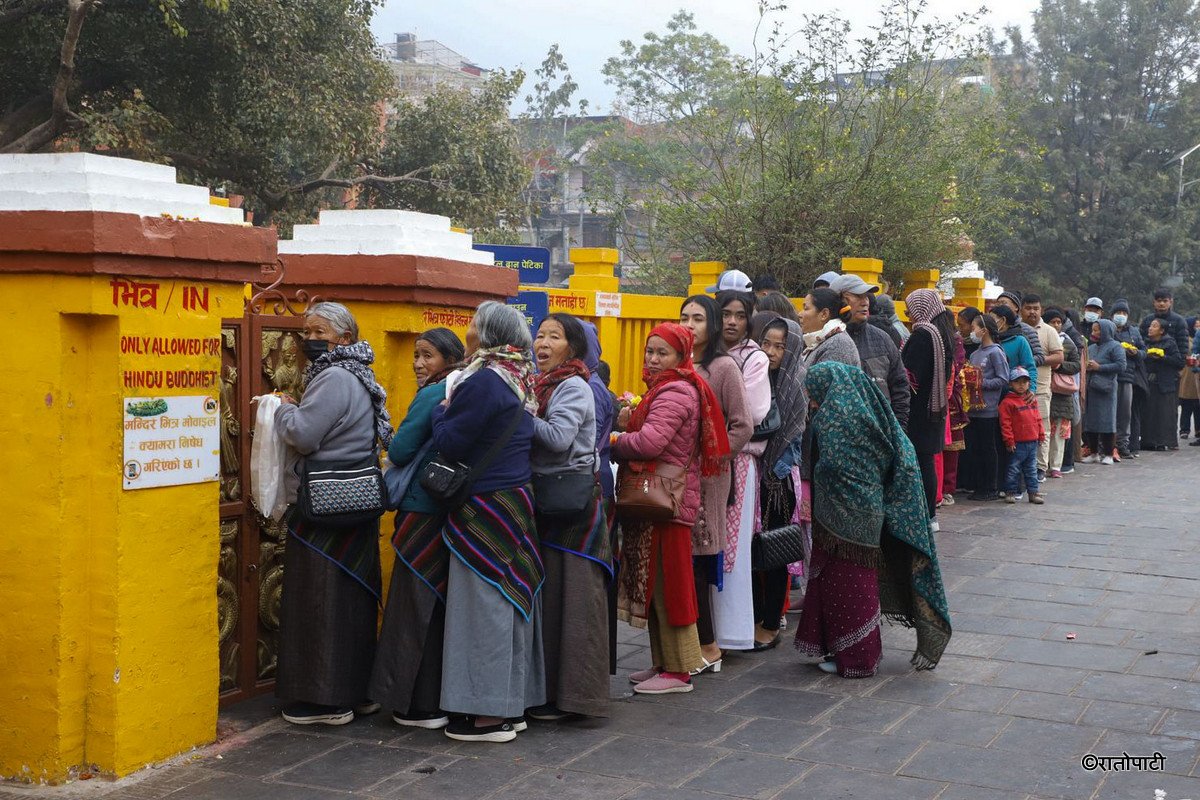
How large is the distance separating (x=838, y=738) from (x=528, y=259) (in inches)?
160

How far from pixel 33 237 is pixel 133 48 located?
548 inches

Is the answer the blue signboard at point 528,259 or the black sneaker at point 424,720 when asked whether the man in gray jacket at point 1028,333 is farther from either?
the black sneaker at point 424,720

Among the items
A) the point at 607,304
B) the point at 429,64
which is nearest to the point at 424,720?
the point at 607,304

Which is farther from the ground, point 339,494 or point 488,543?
point 339,494

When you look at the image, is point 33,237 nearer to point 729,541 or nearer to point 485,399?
point 485,399

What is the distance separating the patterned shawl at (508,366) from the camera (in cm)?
510

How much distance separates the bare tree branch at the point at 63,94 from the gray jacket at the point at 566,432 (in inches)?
425

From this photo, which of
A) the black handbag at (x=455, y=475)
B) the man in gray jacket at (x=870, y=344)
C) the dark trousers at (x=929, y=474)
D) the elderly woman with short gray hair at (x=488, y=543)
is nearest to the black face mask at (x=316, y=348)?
the elderly woman with short gray hair at (x=488, y=543)

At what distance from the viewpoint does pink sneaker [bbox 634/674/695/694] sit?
587 cm

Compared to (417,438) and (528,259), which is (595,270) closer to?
(528,259)

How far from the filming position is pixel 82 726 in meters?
4.58

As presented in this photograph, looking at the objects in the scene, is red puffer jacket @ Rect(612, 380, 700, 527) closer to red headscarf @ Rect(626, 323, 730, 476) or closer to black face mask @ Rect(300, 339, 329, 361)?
red headscarf @ Rect(626, 323, 730, 476)

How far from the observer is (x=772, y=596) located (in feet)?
22.4

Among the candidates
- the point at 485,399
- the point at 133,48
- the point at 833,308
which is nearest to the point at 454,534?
the point at 485,399
